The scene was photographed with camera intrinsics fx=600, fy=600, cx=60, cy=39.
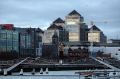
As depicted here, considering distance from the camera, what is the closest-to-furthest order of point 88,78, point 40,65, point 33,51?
point 88,78
point 40,65
point 33,51

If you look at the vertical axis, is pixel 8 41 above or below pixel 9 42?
above

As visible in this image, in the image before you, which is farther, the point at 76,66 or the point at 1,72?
the point at 76,66

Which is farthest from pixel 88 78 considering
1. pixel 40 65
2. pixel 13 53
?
pixel 13 53

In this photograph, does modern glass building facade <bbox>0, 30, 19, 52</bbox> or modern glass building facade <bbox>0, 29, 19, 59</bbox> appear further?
modern glass building facade <bbox>0, 30, 19, 52</bbox>

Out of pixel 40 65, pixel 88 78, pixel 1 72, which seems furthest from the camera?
pixel 40 65

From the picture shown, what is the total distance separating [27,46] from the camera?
616 ft

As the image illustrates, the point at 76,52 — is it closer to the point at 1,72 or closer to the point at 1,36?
the point at 1,36

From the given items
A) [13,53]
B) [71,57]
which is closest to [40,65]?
[13,53]

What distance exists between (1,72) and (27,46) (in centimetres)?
8813

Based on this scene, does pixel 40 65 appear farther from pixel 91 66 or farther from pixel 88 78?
pixel 88 78

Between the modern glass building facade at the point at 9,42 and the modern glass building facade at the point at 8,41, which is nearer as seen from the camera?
the modern glass building facade at the point at 9,42

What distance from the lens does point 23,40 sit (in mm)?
182000

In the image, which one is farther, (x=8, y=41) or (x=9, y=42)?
(x=9, y=42)

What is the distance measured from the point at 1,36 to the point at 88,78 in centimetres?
9123
